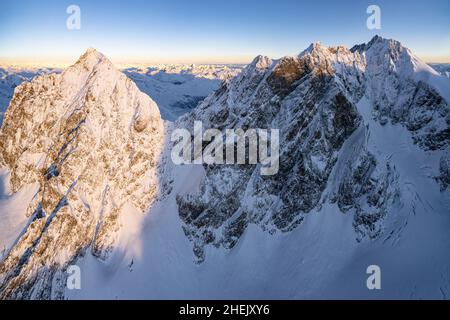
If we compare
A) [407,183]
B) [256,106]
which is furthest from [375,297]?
[256,106]

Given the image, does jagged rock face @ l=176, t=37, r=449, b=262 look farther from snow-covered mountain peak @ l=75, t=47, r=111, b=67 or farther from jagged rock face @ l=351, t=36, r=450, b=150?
snow-covered mountain peak @ l=75, t=47, r=111, b=67
